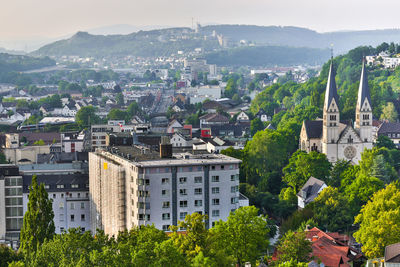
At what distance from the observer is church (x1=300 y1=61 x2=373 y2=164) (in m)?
99.3

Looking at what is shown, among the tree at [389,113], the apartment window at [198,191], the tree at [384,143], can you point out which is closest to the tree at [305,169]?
the tree at [384,143]

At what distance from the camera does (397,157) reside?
101 meters

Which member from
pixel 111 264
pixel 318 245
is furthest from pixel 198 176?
pixel 111 264

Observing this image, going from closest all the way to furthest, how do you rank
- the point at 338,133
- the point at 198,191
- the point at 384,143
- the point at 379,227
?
1. the point at 379,227
2. the point at 198,191
3. the point at 338,133
4. the point at 384,143

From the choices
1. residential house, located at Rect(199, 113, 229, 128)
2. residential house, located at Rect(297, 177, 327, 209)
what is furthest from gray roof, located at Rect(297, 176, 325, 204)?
residential house, located at Rect(199, 113, 229, 128)

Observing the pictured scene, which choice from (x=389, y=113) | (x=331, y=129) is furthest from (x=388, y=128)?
(x=331, y=129)

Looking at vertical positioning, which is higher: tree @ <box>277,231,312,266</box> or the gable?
the gable

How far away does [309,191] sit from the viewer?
3223 inches

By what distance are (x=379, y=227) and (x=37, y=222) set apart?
22.2 meters

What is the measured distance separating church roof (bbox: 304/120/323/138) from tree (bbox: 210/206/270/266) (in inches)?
1771

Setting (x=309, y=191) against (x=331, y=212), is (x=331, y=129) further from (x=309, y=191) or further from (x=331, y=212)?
(x=331, y=212)

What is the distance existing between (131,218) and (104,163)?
7.31 meters

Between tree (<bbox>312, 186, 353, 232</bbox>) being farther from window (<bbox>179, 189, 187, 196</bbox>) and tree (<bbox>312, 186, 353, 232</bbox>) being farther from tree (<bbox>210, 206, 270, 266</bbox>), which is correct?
tree (<bbox>210, 206, 270, 266</bbox>)

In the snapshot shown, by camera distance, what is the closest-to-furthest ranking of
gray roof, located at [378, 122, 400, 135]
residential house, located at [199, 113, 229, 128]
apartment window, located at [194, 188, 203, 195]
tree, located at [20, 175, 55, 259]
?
tree, located at [20, 175, 55, 259] < apartment window, located at [194, 188, 203, 195] < gray roof, located at [378, 122, 400, 135] < residential house, located at [199, 113, 229, 128]
